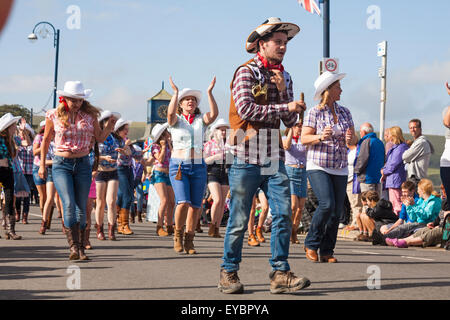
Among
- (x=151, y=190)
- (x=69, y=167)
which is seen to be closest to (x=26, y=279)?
(x=69, y=167)

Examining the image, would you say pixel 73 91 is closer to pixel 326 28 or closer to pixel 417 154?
pixel 417 154

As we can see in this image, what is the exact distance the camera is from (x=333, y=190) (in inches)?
300

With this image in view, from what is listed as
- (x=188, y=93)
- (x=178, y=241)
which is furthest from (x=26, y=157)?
(x=188, y=93)

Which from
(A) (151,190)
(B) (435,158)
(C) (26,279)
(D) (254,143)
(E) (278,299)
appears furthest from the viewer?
(B) (435,158)

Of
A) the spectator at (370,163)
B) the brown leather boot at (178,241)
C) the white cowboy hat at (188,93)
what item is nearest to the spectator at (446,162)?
the white cowboy hat at (188,93)

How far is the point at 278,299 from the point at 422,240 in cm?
646

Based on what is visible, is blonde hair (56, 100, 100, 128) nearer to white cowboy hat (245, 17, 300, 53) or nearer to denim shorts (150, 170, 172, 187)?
white cowboy hat (245, 17, 300, 53)

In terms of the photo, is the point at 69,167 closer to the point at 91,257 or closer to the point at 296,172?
the point at 91,257

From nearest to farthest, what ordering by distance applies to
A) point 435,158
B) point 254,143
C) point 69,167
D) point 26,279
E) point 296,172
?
point 254,143 < point 26,279 < point 69,167 < point 296,172 < point 435,158

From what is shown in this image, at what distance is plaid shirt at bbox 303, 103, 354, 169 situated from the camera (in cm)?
751

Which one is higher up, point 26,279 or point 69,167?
point 69,167

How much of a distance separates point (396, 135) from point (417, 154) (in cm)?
58

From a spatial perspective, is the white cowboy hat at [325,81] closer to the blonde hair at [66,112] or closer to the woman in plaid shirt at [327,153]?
the woman in plaid shirt at [327,153]

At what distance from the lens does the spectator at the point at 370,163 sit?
12.9 meters
